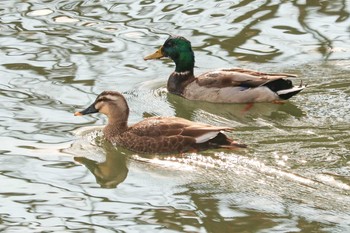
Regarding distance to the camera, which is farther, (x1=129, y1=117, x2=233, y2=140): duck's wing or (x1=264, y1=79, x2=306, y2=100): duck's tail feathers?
(x1=264, y1=79, x2=306, y2=100): duck's tail feathers

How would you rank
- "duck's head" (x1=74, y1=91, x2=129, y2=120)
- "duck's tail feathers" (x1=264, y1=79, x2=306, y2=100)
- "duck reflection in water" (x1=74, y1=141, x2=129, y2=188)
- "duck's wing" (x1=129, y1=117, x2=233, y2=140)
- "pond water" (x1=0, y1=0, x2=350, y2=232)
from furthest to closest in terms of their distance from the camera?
"duck's tail feathers" (x1=264, y1=79, x2=306, y2=100), "duck's head" (x1=74, y1=91, x2=129, y2=120), "duck's wing" (x1=129, y1=117, x2=233, y2=140), "duck reflection in water" (x1=74, y1=141, x2=129, y2=188), "pond water" (x1=0, y1=0, x2=350, y2=232)

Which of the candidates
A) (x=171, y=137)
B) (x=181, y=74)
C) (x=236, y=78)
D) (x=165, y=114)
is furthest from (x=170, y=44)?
(x=171, y=137)

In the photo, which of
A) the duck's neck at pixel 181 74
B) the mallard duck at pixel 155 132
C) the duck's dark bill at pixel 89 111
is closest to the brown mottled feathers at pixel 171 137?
the mallard duck at pixel 155 132

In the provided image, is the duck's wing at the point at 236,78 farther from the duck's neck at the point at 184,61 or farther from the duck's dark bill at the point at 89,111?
the duck's dark bill at the point at 89,111

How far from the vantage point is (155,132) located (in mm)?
10664

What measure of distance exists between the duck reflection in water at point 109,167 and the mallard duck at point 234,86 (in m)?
1.93

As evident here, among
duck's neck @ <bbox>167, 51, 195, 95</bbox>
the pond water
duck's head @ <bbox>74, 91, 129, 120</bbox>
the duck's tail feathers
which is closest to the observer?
the pond water

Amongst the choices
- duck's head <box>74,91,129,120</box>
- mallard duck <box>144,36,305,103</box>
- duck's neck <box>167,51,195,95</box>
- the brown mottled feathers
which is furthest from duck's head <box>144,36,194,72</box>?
the brown mottled feathers

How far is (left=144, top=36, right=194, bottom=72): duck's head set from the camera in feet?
42.8

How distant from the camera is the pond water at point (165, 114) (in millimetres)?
8969

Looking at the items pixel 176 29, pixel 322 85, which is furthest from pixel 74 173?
pixel 176 29

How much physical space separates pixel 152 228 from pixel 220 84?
3.98 metres

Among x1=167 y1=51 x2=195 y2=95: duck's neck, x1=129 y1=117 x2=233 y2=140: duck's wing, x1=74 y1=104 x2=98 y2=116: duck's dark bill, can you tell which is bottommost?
x1=167 y1=51 x2=195 y2=95: duck's neck

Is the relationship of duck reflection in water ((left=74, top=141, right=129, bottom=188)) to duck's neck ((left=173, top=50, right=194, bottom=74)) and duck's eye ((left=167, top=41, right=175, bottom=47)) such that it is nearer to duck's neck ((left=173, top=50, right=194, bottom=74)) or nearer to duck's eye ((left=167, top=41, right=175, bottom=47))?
duck's neck ((left=173, top=50, right=194, bottom=74))
